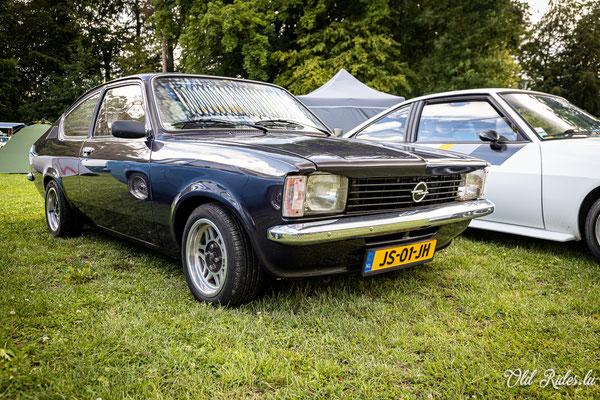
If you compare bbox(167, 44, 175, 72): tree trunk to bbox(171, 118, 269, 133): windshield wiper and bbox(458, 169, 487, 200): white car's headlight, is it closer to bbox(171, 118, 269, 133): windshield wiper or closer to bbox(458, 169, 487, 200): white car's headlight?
bbox(171, 118, 269, 133): windshield wiper

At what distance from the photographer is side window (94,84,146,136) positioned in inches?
128

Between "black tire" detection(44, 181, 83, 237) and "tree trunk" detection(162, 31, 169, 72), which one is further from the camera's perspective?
"tree trunk" detection(162, 31, 169, 72)

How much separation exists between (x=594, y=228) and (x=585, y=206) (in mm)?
186

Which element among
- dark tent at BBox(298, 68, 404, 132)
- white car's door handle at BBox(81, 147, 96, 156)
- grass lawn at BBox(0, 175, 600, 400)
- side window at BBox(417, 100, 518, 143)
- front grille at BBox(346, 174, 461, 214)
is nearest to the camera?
grass lawn at BBox(0, 175, 600, 400)

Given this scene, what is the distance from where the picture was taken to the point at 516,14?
67.2ft

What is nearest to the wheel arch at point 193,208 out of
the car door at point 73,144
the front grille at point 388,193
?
the front grille at point 388,193

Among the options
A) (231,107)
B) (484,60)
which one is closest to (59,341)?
(231,107)

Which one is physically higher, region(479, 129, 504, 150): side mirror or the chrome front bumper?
region(479, 129, 504, 150): side mirror

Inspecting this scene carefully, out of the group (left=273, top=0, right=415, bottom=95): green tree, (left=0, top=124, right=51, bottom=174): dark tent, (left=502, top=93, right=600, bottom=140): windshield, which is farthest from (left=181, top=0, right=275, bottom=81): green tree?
(left=502, top=93, right=600, bottom=140): windshield

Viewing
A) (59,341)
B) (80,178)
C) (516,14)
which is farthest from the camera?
(516,14)

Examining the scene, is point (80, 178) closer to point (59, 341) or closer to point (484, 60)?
point (59, 341)

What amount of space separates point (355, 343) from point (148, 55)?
2860cm

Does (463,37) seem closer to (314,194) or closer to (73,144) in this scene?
(73,144)

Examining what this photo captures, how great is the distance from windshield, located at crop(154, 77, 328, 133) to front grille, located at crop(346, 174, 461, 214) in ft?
3.55
